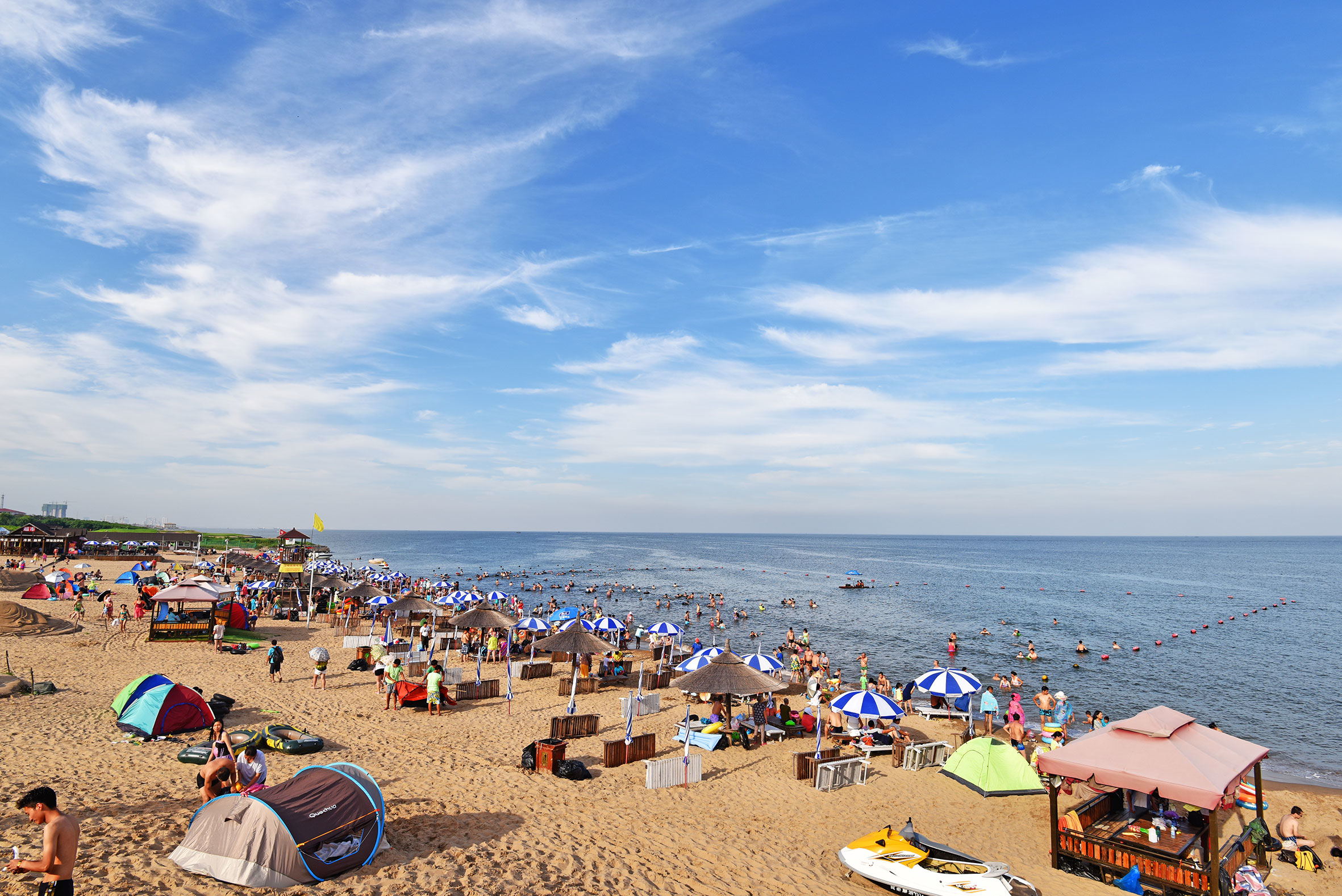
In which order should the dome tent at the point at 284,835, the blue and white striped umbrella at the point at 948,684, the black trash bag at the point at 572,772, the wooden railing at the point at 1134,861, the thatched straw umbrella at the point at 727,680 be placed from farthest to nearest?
the blue and white striped umbrella at the point at 948,684
the thatched straw umbrella at the point at 727,680
the black trash bag at the point at 572,772
the wooden railing at the point at 1134,861
the dome tent at the point at 284,835

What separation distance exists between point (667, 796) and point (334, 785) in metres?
6.43

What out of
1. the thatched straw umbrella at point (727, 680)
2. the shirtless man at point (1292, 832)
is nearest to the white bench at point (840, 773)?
the thatched straw umbrella at point (727, 680)

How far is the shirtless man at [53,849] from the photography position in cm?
619

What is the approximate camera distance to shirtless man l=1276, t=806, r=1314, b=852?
40.9ft

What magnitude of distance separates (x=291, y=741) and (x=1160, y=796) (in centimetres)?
1489

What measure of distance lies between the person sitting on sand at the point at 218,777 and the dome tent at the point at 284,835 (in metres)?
1.54

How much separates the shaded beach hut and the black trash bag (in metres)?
8.03

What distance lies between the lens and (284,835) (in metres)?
7.92

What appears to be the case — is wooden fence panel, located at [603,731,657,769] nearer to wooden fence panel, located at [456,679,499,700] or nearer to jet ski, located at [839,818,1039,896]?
jet ski, located at [839,818,1039,896]

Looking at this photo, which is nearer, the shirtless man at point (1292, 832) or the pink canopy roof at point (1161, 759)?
the pink canopy roof at point (1161, 759)

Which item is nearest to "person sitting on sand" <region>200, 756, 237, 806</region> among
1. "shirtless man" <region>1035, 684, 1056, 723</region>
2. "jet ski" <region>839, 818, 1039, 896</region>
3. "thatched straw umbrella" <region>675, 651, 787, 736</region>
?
"thatched straw umbrella" <region>675, 651, 787, 736</region>

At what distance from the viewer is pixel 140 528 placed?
10800cm

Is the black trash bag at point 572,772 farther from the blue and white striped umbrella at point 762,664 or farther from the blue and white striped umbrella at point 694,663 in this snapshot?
the blue and white striped umbrella at point 762,664

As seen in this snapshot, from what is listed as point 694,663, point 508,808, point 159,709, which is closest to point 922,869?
point 508,808
